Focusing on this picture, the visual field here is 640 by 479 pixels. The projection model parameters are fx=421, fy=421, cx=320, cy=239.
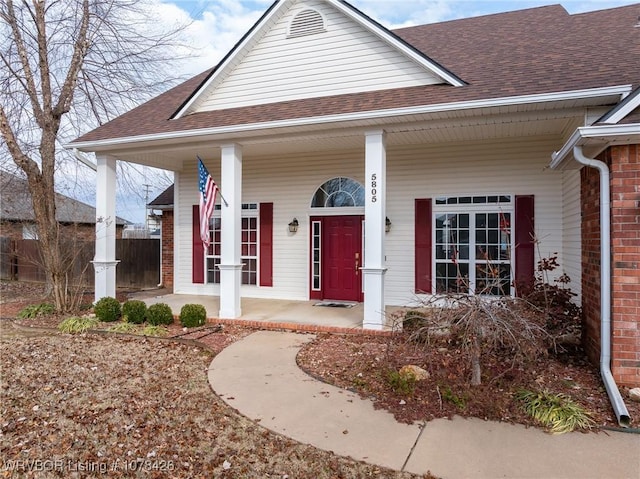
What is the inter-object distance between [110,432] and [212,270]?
7.38m

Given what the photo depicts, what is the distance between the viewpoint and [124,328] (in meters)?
7.30

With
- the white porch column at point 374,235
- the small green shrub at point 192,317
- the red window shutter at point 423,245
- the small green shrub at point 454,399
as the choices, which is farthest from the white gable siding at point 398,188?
the small green shrub at point 454,399

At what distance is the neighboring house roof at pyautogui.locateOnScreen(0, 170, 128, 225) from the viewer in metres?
12.5

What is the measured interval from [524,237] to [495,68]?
3162 mm

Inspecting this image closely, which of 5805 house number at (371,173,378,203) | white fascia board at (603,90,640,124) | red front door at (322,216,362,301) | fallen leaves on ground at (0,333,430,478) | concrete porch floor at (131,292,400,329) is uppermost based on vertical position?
white fascia board at (603,90,640,124)

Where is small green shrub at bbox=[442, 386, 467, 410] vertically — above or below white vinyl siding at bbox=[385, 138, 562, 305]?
below

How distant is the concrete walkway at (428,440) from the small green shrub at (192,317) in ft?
9.43

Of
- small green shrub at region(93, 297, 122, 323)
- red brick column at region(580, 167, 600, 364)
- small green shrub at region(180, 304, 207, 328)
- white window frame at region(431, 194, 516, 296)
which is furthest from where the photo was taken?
white window frame at region(431, 194, 516, 296)

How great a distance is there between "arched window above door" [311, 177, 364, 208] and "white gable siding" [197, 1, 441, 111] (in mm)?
2244

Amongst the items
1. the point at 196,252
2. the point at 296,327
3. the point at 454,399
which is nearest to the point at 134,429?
the point at 454,399

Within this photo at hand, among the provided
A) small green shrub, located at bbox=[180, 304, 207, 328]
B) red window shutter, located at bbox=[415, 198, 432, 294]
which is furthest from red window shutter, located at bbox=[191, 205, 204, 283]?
red window shutter, located at bbox=[415, 198, 432, 294]

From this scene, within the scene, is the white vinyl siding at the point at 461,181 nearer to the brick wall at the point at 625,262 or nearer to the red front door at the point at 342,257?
the red front door at the point at 342,257

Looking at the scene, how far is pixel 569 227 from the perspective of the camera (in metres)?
7.16

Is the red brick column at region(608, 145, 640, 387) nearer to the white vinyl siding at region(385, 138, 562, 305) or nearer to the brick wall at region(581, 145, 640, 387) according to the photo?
the brick wall at region(581, 145, 640, 387)
